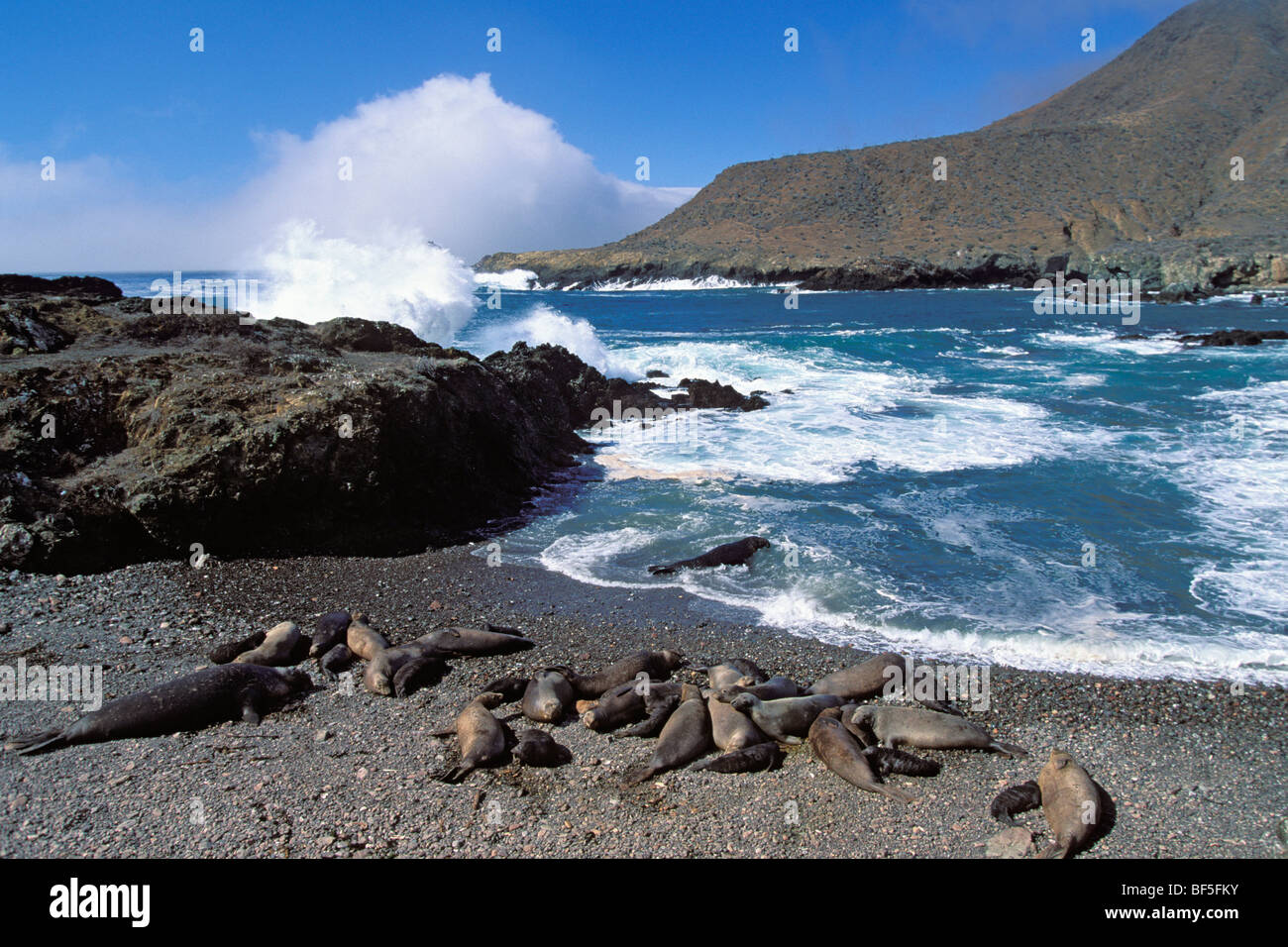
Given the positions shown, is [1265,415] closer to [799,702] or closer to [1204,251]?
[799,702]

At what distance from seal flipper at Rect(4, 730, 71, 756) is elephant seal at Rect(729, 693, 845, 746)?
4858 mm

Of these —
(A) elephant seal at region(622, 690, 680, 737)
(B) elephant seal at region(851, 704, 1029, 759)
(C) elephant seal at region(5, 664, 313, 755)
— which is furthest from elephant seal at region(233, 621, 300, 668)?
(B) elephant seal at region(851, 704, 1029, 759)

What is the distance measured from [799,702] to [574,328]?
867 inches

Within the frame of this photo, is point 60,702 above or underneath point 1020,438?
underneath

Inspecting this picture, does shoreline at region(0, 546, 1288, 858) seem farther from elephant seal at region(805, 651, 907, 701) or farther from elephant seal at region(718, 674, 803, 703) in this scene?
elephant seal at region(718, 674, 803, 703)

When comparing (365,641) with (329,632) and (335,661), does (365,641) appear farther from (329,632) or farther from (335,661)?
(329,632)

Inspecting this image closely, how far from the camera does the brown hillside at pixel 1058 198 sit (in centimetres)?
6988

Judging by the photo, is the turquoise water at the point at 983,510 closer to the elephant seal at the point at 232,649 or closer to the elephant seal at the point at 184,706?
the elephant seal at the point at 232,649

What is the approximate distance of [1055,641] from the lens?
7.33 meters

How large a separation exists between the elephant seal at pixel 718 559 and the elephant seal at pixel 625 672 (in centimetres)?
222

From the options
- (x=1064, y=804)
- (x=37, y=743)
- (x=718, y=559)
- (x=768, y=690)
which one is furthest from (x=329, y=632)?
(x=1064, y=804)
